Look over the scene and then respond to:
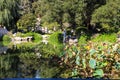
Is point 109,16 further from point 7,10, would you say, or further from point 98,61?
point 98,61

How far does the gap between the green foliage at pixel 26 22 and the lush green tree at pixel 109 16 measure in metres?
10.2

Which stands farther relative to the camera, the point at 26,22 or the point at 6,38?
the point at 26,22

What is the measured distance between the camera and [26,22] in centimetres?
4662

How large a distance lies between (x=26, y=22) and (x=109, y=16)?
11.5m

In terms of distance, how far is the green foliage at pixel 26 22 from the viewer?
152ft

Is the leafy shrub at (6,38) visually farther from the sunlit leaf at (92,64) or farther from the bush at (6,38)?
the sunlit leaf at (92,64)

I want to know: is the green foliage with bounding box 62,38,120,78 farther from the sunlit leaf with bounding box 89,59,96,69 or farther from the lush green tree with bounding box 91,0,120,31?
the lush green tree with bounding box 91,0,120,31

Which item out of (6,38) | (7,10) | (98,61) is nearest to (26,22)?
(7,10)

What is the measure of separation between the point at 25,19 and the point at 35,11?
860 cm

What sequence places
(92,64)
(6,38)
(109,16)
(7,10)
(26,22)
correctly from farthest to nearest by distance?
(26,22), (7,10), (6,38), (109,16), (92,64)

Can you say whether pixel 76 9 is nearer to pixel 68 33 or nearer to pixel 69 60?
pixel 68 33

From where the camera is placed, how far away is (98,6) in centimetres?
4041

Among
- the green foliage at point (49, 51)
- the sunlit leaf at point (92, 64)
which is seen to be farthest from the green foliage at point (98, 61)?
the green foliage at point (49, 51)

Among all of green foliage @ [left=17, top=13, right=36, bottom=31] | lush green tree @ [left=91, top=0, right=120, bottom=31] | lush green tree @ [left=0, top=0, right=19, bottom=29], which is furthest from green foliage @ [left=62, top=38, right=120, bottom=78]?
green foliage @ [left=17, top=13, right=36, bottom=31]
